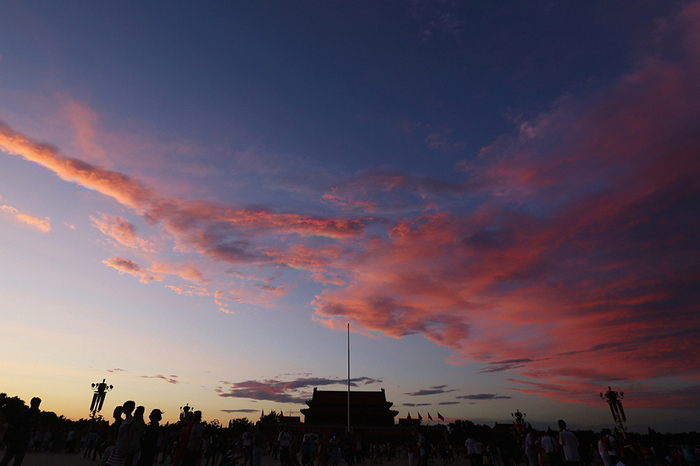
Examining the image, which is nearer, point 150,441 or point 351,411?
point 150,441

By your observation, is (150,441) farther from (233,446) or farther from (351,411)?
(351,411)

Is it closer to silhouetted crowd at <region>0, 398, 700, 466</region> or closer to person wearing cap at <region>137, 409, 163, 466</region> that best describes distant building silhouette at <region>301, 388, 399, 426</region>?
silhouetted crowd at <region>0, 398, 700, 466</region>

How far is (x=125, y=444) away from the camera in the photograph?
25.0ft

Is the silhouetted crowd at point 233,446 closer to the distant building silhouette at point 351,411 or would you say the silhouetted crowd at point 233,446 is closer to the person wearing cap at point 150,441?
the person wearing cap at point 150,441

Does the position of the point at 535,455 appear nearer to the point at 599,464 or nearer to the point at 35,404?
the point at 599,464

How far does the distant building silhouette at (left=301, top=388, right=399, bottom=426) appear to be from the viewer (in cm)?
5681

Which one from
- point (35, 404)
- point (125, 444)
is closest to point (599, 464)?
point (125, 444)

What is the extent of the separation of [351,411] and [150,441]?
54.3 m

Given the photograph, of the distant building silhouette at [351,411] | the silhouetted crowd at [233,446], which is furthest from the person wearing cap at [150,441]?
the distant building silhouette at [351,411]

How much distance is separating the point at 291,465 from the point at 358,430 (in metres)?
40.3

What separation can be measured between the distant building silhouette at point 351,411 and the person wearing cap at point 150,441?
170 ft

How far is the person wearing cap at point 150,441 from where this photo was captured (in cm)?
881

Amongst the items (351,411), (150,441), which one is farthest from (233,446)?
(351,411)

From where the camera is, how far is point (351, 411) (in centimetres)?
5769
